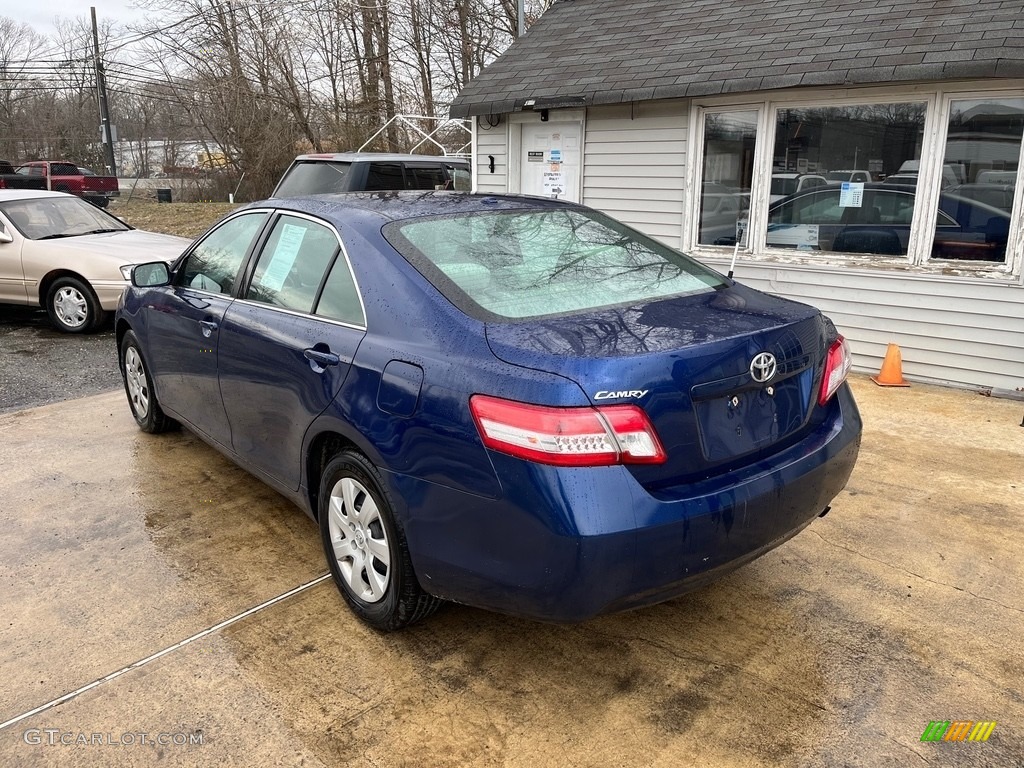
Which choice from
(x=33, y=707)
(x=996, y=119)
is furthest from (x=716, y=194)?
(x=33, y=707)

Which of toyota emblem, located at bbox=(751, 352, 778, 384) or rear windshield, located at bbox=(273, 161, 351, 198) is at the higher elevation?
rear windshield, located at bbox=(273, 161, 351, 198)

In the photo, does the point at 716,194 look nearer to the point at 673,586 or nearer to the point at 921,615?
the point at 921,615

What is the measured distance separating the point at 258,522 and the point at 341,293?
4.97 ft

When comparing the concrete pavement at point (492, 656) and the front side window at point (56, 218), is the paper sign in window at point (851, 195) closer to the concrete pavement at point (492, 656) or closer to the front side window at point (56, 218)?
the concrete pavement at point (492, 656)

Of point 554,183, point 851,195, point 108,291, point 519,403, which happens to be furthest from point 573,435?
point 108,291

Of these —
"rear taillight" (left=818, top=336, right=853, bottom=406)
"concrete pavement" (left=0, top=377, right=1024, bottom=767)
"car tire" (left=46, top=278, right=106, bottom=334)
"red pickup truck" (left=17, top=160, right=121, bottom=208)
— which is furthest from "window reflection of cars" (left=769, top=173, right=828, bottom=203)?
"red pickup truck" (left=17, top=160, right=121, bottom=208)

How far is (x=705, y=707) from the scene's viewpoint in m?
2.60

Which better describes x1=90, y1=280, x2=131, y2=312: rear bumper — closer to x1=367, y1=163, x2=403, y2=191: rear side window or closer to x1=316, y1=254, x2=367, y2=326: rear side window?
x1=367, y1=163, x2=403, y2=191: rear side window

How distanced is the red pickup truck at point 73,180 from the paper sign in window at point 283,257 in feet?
78.6

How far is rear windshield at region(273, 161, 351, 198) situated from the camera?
891 cm

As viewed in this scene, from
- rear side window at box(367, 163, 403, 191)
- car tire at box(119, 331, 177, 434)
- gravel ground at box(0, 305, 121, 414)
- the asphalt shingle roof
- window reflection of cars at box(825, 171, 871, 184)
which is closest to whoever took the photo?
car tire at box(119, 331, 177, 434)

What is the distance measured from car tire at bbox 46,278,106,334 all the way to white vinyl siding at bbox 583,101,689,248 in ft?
17.4

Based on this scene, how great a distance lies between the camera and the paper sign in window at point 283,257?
3.48 m

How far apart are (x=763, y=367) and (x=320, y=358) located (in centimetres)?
158
